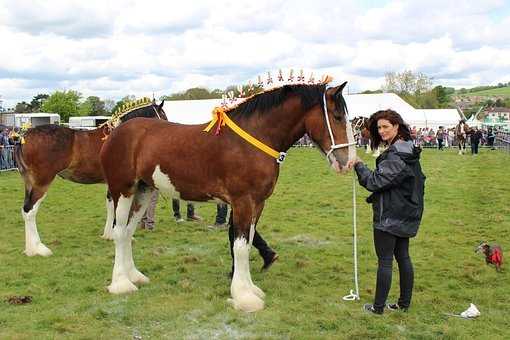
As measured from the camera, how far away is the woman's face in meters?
5.45

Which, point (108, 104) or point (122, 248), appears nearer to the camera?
point (122, 248)

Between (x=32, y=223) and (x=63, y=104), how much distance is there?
290 ft

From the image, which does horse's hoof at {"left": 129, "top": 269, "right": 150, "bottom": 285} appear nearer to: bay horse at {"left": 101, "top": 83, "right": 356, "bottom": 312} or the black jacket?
bay horse at {"left": 101, "top": 83, "right": 356, "bottom": 312}

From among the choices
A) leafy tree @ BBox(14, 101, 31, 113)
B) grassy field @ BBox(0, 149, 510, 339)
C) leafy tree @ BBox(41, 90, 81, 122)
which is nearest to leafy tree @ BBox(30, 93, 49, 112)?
leafy tree @ BBox(14, 101, 31, 113)

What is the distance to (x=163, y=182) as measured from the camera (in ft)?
20.3

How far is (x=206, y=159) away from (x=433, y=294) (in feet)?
10.3

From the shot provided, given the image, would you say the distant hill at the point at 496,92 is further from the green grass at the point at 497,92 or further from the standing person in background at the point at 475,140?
the standing person in background at the point at 475,140

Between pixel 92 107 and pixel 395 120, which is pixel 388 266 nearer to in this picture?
pixel 395 120

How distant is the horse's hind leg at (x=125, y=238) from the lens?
253 inches

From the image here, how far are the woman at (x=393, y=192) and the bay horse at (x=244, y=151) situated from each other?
1.16ft

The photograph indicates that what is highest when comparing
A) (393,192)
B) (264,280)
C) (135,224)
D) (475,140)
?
(393,192)

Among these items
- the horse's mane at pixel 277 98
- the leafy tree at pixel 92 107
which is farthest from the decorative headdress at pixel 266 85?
the leafy tree at pixel 92 107

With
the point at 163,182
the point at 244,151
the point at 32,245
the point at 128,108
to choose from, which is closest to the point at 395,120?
the point at 244,151

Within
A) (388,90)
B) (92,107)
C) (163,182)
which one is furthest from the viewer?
(92,107)
